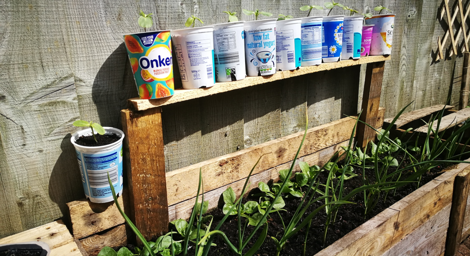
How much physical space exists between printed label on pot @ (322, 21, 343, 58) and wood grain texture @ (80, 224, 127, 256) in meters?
1.21

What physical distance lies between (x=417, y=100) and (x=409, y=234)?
1.55 meters

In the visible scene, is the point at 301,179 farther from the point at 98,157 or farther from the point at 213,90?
the point at 98,157

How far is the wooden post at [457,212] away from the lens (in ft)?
5.37

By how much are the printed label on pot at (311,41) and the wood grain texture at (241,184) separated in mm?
598

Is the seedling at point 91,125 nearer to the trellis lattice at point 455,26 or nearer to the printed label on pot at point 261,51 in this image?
the printed label on pot at point 261,51

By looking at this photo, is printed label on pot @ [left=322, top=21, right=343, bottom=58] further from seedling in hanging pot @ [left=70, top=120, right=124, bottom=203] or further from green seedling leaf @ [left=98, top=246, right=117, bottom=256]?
green seedling leaf @ [left=98, top=246, right=117, bottom=256]

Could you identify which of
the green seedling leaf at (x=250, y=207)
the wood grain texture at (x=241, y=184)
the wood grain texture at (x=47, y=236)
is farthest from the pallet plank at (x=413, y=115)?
the wood grain texture at (x=47, y=236)

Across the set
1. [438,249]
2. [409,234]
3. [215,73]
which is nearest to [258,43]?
[215,73]

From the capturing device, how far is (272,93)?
1779 mm

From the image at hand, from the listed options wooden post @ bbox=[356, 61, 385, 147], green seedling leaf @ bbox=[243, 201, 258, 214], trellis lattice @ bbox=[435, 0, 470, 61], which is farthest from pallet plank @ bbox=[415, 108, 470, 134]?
green seedling leaf @ bbox=[243, 201, 258, 214]

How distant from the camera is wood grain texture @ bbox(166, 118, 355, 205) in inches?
57.8

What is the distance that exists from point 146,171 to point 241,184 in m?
0.55

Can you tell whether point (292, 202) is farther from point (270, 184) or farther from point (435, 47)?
point (435, 47)

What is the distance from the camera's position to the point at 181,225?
1407mm
